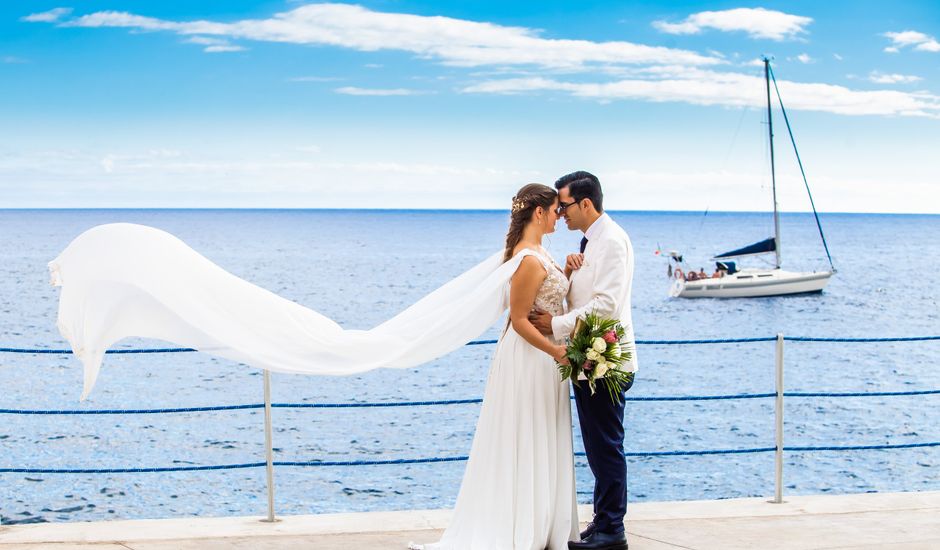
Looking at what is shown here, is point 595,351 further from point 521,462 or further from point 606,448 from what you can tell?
point 521,462

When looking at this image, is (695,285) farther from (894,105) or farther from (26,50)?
(26,50)

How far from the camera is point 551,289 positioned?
4.75 metres

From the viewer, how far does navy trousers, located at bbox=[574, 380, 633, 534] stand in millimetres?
4832

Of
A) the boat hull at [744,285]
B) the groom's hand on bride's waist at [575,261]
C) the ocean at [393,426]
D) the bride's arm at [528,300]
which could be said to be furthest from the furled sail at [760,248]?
the bride's arm at [528,300]

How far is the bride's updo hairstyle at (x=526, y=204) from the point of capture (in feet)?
15.5

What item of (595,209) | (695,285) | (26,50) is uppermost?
(26,50)

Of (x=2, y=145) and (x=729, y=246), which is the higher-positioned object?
(x=2, y=145)

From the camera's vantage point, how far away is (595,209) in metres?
4.75

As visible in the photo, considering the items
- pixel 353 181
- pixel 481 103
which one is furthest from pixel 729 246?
pixel 353 181

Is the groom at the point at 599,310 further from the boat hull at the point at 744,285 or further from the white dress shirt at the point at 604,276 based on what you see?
the boat hull at the point at 744,285

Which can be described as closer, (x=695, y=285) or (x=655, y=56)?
(x=695, y=285)

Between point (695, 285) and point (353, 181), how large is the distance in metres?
58.4

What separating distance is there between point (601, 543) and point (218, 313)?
2064 mm

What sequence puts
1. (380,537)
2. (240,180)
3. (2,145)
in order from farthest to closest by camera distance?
(240,180) → (2,145) → (380,537)
